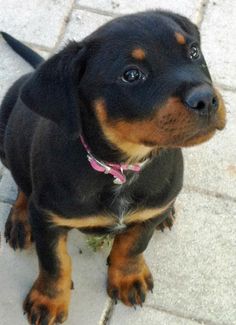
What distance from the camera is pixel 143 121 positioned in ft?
8.73

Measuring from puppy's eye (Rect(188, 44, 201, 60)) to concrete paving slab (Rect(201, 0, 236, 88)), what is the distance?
1999 millimetres

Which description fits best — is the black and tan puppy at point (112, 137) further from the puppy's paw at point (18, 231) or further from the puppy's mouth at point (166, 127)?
the puppy's paw at point (18, 231)

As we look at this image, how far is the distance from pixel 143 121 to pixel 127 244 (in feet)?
3.44

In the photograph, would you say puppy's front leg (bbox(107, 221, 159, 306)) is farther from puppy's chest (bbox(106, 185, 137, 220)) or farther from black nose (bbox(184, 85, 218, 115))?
black nose (bbox(184, 85, 218, 115))

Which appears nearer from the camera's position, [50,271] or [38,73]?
[38,73]

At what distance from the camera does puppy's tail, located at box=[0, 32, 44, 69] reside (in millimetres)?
4297

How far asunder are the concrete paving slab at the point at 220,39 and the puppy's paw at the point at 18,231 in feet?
5.93

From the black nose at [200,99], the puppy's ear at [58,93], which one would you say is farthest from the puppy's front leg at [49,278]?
the black nose at [200,99]

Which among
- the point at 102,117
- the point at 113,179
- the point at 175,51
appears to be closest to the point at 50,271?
the point at 113,179

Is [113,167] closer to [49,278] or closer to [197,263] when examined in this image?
[49,278]

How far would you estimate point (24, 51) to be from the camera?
14.4ft

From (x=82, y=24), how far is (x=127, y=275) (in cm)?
215

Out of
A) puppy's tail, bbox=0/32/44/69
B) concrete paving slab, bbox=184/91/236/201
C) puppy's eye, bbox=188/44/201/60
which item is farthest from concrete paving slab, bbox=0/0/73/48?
puppy's eye, bbox=188/44/201/60

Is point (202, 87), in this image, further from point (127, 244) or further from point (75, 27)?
point (75, 27)
